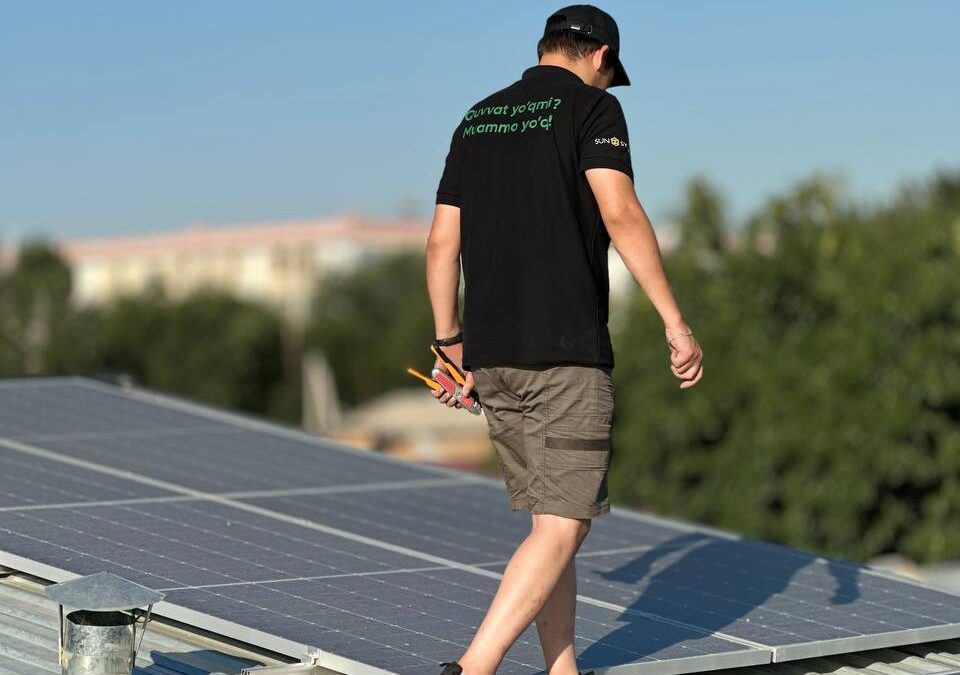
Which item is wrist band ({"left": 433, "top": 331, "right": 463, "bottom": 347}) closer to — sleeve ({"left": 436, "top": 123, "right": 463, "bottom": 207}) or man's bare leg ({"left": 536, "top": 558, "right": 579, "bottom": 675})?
sleeve ({"left": 436, "top": 123, "right": 463, "bottom": 207})

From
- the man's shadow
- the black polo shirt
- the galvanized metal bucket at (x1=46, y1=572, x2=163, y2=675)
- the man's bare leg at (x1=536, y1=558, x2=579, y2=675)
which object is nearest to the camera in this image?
the galvanized metal bucket at (x1=46, y1=572, x2=163, y2=675)

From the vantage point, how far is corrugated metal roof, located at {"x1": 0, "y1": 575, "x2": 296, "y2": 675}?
186 inches

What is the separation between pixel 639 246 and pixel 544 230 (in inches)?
10.6

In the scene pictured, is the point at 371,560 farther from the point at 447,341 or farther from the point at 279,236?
the point at 279,236

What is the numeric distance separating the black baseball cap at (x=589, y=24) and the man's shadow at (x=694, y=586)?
1.85 m

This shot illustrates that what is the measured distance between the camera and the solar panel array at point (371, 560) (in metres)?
4.94

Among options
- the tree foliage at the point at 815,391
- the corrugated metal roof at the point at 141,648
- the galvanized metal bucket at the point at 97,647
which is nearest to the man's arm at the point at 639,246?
the corrugated metal roof at the point at 141,648

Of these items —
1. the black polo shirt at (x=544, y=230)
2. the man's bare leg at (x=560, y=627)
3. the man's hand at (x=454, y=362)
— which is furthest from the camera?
the man's hand at (x=454, y=362)

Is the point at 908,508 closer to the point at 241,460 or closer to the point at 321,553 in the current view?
the point at 241,460

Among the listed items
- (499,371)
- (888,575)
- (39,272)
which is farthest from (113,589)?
(39,272)

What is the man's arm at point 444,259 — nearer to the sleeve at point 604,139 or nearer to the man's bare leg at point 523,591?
the sleeve at point 604,139

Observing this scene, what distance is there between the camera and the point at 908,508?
2400cm

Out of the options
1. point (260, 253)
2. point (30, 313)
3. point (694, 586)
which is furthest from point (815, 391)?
point (260, 253)

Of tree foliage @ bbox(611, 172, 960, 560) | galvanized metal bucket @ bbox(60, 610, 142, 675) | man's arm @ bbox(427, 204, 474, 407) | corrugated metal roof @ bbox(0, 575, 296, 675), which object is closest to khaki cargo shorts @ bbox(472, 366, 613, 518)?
man's arm @ bbox(427, 204, 474, 407)
